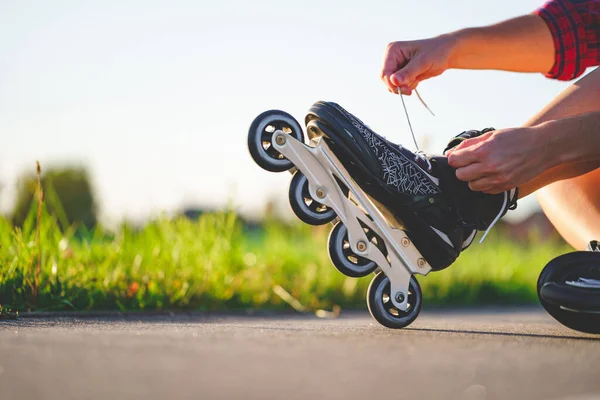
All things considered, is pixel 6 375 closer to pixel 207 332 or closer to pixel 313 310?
pixel 207 332

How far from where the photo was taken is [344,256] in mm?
2182

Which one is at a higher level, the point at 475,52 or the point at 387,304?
the point at 475,52

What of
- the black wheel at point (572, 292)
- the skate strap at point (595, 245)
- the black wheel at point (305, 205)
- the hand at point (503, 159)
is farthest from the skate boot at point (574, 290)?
the black wheel at point (305, 205)

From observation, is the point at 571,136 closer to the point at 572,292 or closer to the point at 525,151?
the point at 525,151

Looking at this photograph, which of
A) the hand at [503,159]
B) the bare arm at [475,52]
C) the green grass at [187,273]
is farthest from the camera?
the green grass at [187,273]

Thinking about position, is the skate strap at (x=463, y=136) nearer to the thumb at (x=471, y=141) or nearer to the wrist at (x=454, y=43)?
the thumb at (x=471, y=141)

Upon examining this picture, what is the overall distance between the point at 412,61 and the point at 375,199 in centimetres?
54

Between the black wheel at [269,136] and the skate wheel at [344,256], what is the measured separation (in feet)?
0.88

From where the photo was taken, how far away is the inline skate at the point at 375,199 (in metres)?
2.10

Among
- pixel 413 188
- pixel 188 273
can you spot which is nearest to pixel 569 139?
pixel 413 188

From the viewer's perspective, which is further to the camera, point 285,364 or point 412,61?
point 412,61

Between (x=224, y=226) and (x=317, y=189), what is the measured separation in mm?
1942

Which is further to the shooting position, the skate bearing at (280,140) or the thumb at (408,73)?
the thumb at (408,73)

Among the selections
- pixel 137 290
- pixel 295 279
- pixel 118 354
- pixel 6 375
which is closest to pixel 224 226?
pixel 295 279
